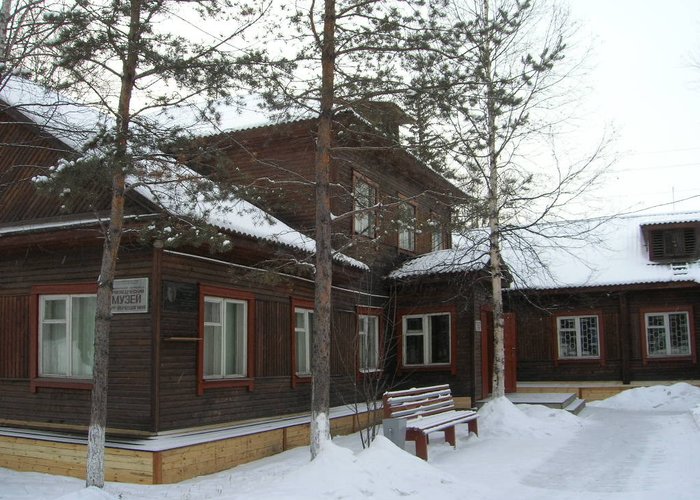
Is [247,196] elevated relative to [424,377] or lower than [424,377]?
elevated

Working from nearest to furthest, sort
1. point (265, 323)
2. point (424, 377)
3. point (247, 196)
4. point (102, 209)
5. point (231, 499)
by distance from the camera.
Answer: point (231, 499) → point (247, 196) → point (102, 209) → point (265, 323) → point (424, 377)

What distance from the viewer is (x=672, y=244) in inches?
856

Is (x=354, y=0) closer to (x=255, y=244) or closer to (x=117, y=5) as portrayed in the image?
(x=117, y=5)

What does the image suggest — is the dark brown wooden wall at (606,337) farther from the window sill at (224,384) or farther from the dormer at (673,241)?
the window sill at (224,384)

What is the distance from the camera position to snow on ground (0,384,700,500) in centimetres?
718

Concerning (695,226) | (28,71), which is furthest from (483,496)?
(695,226)

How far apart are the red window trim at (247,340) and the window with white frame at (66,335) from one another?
5.60 feet

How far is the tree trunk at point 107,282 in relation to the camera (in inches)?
313

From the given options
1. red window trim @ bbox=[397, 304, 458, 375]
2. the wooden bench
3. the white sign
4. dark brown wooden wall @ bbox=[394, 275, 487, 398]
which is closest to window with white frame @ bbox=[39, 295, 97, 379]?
the white sign

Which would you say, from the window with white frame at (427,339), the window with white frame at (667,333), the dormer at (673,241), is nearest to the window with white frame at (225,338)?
the window with white frame at (427,339)

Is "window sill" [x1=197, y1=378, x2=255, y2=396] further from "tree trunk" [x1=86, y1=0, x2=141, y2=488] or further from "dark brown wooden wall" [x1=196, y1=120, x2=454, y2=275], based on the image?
"dark brown wooden wall" [x1=196, y1=120, x2=454, y2=275]

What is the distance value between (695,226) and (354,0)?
54.2 ft

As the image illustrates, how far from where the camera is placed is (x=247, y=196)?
9336 mm

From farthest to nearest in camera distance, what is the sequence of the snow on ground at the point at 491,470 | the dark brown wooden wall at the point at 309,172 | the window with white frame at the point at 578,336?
1. the window with white frame at the point at 578,336
2. the dark brown wooden wall at the point at 309,172
3. the snow on ground at the point at 491,470
